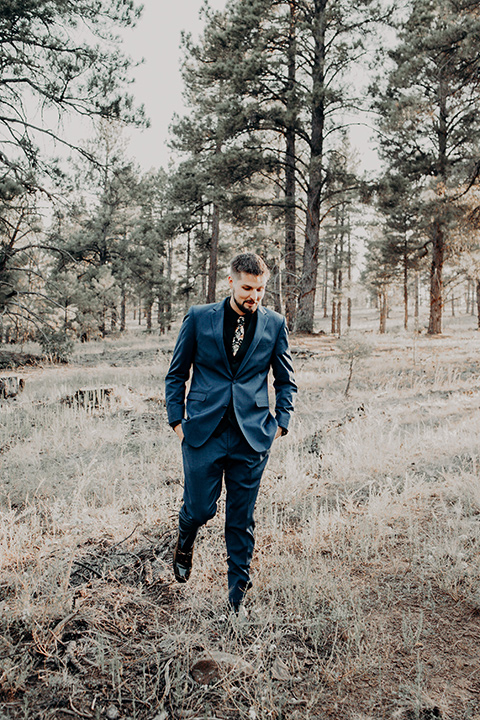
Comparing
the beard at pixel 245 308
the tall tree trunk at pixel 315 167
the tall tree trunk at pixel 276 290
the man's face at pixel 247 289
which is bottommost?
the beard at pixel 245 308

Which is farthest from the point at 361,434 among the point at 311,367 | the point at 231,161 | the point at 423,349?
the point at 231,161

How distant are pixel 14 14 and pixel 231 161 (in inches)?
288

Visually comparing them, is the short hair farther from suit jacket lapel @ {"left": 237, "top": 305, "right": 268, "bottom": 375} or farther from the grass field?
the grass field

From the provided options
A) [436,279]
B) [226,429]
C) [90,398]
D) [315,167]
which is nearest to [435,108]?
[315,167]

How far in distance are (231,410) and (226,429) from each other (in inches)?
4.6

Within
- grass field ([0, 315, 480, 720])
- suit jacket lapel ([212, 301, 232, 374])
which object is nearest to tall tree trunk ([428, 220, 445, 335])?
grass field ([0, 315, 480, 720])

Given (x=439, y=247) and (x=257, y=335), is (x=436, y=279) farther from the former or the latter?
(x=257, y=335)

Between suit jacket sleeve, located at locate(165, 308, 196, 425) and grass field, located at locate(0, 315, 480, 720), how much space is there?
1.16 metres

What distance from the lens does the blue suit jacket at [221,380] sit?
99.0 inches

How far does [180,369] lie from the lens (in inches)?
106

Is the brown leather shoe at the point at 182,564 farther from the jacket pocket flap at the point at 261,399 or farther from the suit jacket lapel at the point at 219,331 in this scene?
the suit jacket lapel at the point at 219,331

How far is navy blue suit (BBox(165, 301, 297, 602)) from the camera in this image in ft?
8.25

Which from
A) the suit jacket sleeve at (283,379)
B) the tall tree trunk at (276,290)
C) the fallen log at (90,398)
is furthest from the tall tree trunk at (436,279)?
the suit jacket sleeve at (283,379)

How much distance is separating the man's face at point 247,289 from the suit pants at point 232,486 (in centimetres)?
Result: 73
